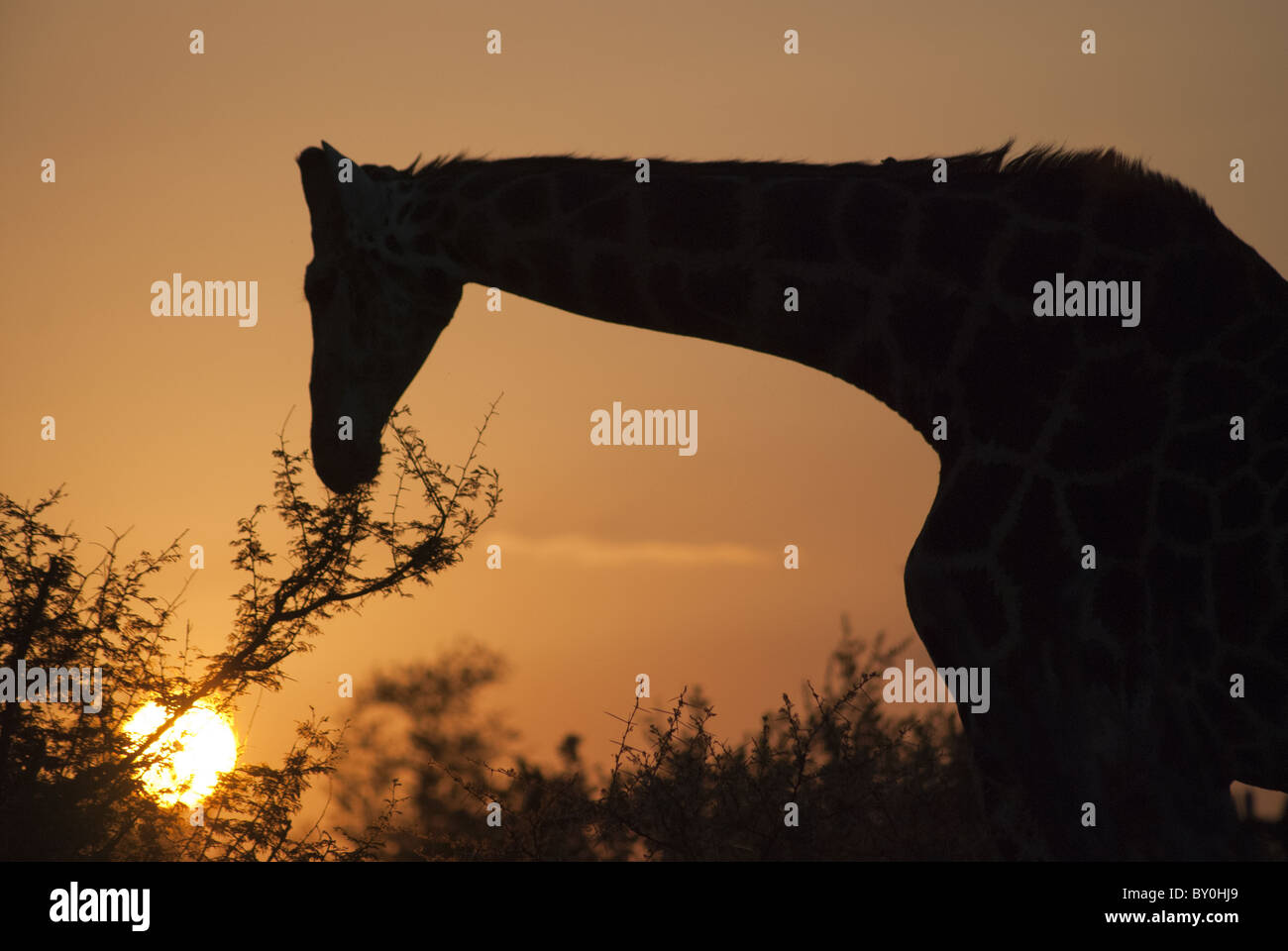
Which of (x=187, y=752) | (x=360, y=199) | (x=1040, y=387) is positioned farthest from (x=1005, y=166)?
(x=187, y=752)

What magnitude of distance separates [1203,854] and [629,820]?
3105 millimetres

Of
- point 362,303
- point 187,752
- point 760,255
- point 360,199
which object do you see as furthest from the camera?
point 187,752

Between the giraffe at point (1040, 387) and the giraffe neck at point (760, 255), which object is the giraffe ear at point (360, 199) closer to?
the giraffe at point (1040, 387)

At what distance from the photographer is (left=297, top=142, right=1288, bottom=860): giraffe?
5953mm

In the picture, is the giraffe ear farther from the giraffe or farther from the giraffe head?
the giraffe

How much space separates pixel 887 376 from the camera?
6.71 meters

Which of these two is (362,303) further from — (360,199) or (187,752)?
(187,752)

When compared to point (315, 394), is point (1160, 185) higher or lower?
higher

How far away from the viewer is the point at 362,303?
745 centimetres

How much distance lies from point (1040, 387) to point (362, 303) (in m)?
3.70

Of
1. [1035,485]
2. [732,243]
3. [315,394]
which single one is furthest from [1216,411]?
[315,394]

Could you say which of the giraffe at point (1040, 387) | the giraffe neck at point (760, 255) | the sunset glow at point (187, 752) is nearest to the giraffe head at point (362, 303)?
the giraffe at point (1040, 387)
